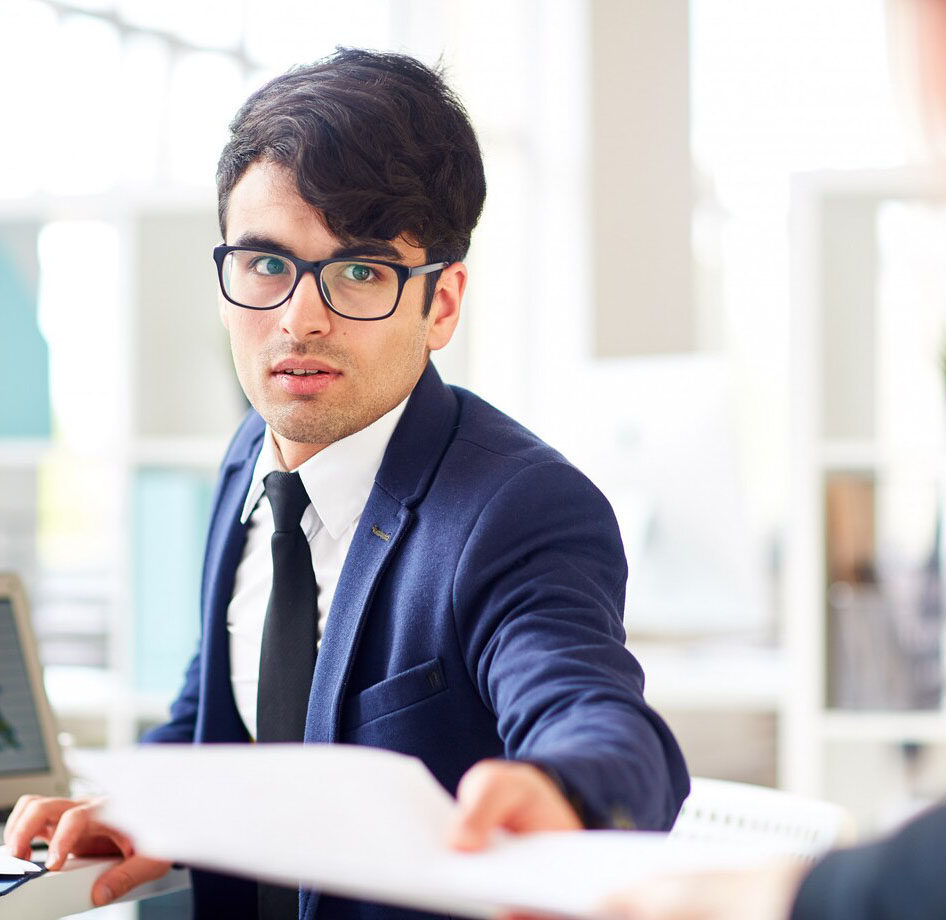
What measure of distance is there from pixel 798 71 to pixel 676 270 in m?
0.92

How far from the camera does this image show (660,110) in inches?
198

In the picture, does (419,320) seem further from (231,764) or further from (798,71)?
(798,71)

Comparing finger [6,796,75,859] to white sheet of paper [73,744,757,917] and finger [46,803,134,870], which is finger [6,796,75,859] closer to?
finger [46,803,134,870]

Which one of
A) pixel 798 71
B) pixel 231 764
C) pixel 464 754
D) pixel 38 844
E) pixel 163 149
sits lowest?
pixel 38 844

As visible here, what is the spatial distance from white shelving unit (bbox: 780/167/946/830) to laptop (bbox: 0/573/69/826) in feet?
6.90

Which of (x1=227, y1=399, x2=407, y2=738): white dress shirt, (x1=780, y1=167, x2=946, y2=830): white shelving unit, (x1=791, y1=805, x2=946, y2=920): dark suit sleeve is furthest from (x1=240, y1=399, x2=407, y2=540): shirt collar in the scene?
(x1=780, y1=167, x2=946, y2=830): white shelving unit

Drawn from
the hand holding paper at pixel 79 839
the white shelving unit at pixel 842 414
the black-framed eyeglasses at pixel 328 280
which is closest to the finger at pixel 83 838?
the hand holding paper at pixel 79 839

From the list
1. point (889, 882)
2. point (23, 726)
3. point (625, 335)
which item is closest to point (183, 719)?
point (23, 726)

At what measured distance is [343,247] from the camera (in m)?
1.36

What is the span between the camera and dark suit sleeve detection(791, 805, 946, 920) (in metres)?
0.69

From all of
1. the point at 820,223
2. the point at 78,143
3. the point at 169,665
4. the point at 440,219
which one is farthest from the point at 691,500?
the point at 78,143

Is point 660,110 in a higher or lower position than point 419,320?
higher

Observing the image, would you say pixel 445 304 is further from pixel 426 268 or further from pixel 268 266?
pixel 268 266

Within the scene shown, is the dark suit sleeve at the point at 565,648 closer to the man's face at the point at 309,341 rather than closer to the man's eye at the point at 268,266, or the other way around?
the man's face at the point at 309,341
